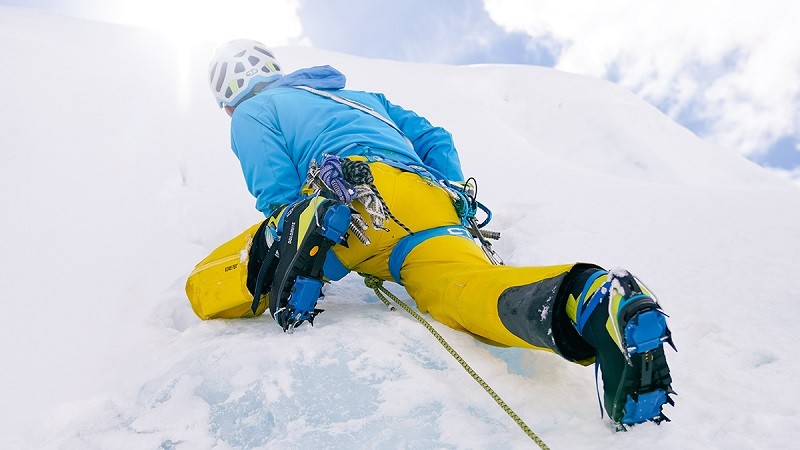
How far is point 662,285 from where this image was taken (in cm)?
233

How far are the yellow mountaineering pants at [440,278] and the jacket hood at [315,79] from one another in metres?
0.87

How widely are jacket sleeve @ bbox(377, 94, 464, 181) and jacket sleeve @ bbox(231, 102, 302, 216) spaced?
2.49 ft

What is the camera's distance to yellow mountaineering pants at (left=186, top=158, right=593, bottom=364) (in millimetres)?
1347

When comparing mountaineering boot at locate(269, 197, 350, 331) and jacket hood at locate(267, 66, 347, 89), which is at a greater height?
jacket hood at locate(267, 66, 347, 89)

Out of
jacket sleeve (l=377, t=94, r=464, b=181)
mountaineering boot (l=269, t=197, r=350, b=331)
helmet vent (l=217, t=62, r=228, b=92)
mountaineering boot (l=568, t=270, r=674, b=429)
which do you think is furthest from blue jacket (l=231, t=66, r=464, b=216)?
mountaineering boot (l=568, t=270, r=674, b=429)

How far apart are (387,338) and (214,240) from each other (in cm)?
200

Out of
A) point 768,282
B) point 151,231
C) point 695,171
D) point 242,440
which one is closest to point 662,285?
point 768,282

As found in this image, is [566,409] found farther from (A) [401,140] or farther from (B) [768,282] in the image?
(A) [401,140]

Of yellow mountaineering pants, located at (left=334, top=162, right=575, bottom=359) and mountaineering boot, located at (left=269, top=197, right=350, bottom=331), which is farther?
mountaineering boot, located at (left=269, top=197, right=350, bottom=331)

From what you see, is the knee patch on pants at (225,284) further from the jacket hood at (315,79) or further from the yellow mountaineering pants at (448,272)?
the jacket hood at (315,79)

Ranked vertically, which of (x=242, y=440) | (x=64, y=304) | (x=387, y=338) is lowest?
(x=64, y=304)

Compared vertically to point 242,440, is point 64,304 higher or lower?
lower

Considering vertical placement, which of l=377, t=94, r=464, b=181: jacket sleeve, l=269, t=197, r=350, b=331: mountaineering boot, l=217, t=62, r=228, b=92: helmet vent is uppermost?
l=217, t=62, r=228, b=92: helmet vent

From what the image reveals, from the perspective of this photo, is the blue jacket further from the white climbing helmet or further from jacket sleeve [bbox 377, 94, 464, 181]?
the white climbing helmet
